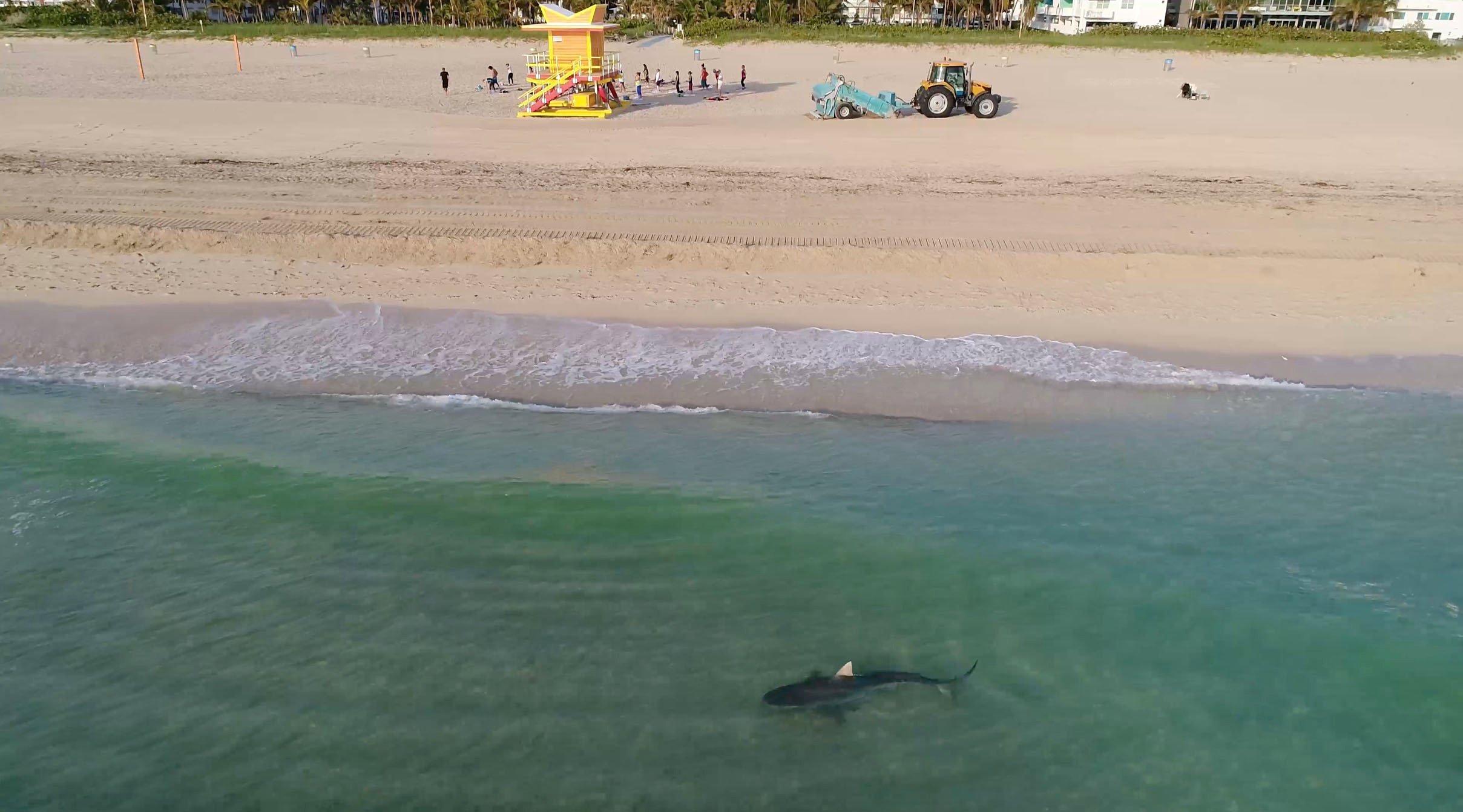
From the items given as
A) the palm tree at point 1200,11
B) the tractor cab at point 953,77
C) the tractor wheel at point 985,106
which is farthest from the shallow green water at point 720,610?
the palm tree at point 1200,11

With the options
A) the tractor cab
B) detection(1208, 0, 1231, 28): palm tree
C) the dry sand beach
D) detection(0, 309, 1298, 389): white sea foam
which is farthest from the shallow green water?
detection(1208, 0, 1231, 28): palm tree

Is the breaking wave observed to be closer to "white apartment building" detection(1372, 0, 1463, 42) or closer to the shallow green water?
the shallow green water

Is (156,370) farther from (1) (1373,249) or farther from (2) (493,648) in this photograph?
(1) (1373,249)

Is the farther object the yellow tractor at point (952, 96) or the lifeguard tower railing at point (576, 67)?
the lifeguard tower railing at point (576, 67)

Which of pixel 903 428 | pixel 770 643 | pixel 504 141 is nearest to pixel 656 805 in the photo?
pixel 770 643

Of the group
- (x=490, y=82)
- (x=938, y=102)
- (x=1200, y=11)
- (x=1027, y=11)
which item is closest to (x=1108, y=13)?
(x=1200, y=11)

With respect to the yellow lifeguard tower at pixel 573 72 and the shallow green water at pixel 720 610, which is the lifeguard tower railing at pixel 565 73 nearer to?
the yellow lifeguard tower at pixel 573 72
